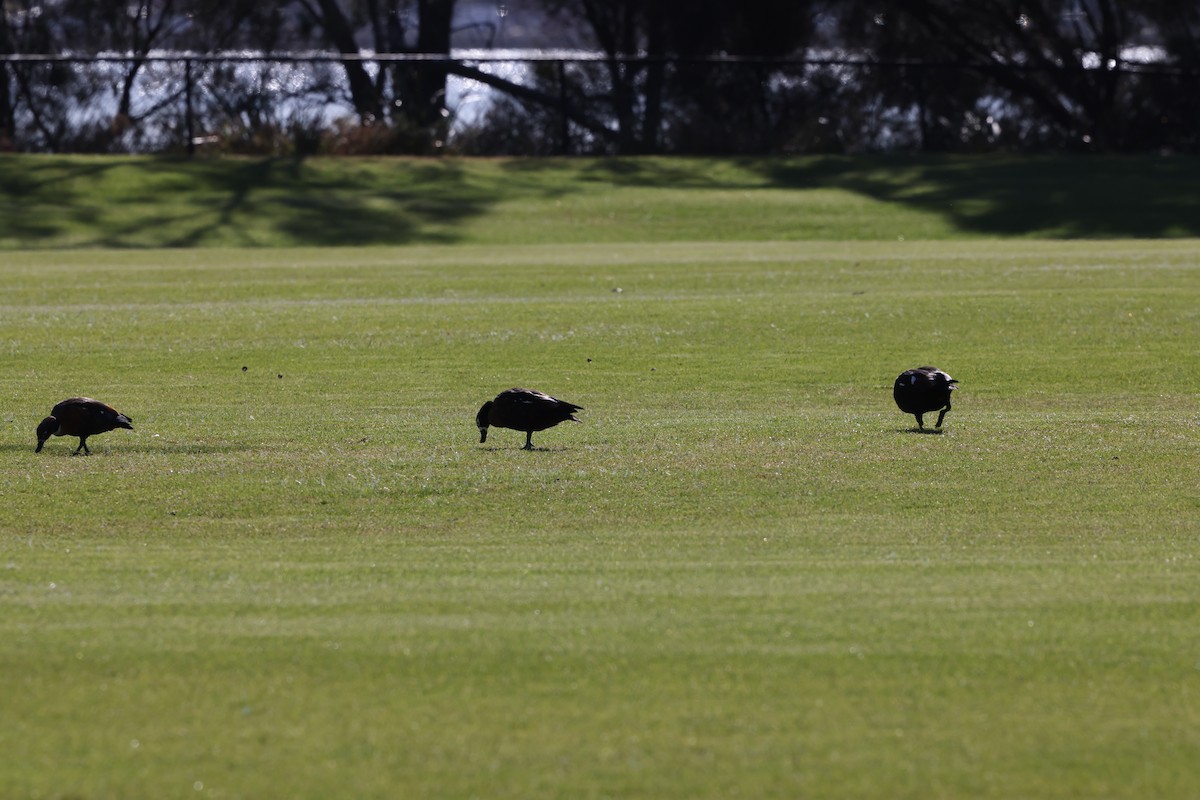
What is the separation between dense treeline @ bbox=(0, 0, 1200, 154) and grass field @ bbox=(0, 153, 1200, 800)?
2043 cm

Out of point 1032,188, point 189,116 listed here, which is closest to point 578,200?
point 1032,188

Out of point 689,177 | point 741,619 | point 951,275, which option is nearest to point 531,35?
point 689,177

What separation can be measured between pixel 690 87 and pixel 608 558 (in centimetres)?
3371

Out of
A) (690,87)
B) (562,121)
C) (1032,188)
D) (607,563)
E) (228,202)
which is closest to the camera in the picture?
(607,563)

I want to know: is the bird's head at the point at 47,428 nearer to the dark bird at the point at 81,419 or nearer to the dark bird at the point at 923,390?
the dark bird at the point at 81,419

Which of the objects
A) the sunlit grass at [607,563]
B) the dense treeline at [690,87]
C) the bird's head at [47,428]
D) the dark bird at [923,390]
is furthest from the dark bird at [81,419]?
the dense treeline at [690,87]

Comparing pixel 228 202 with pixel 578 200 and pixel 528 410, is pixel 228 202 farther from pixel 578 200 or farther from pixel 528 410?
pixel 528 410

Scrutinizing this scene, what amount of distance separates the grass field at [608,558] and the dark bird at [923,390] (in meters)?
0.24

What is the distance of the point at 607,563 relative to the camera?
311 inches

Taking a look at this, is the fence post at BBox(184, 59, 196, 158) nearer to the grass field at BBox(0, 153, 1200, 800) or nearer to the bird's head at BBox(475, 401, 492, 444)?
the grass field at BBox(0, 153, 1200, 800)

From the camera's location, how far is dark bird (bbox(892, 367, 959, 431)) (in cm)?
1109

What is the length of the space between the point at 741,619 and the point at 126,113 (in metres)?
35.1

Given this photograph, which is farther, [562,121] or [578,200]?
[562,121]

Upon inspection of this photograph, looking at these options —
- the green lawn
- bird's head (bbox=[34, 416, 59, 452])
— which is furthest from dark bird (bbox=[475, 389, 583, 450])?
the green lawn
